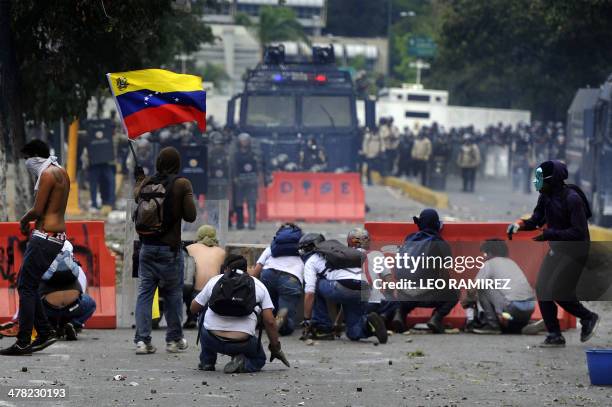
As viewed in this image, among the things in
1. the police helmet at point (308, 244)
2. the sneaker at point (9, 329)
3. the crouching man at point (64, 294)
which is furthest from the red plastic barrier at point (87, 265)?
the police helmet at point (308, 244)

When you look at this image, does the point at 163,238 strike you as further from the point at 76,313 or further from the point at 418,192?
the point at 418,192

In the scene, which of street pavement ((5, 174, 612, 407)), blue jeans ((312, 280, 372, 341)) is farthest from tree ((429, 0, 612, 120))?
street pavement ((5, 174, 612, 407))

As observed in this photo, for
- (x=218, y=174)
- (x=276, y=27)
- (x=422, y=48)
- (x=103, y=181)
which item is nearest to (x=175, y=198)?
(x=218, y=174)

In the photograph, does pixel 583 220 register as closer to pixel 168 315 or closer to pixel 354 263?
pixel 354 263

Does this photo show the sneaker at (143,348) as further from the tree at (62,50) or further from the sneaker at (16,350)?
the tree at (62,50)

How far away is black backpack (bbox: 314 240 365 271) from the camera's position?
1349 cm

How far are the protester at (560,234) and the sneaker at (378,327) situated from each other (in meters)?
1.37

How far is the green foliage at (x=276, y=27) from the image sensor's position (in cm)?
7956

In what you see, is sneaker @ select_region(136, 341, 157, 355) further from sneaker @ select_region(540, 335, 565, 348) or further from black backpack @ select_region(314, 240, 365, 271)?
sneaker @ select_region(540, 335, 565, 348)

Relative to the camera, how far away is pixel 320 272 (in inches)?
536

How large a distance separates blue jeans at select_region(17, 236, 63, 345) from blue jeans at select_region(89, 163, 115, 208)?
1639cm

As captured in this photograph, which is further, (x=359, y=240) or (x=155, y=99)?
(x=359, y=240)

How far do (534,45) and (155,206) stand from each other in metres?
37.6

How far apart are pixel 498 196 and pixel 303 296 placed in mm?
26432
